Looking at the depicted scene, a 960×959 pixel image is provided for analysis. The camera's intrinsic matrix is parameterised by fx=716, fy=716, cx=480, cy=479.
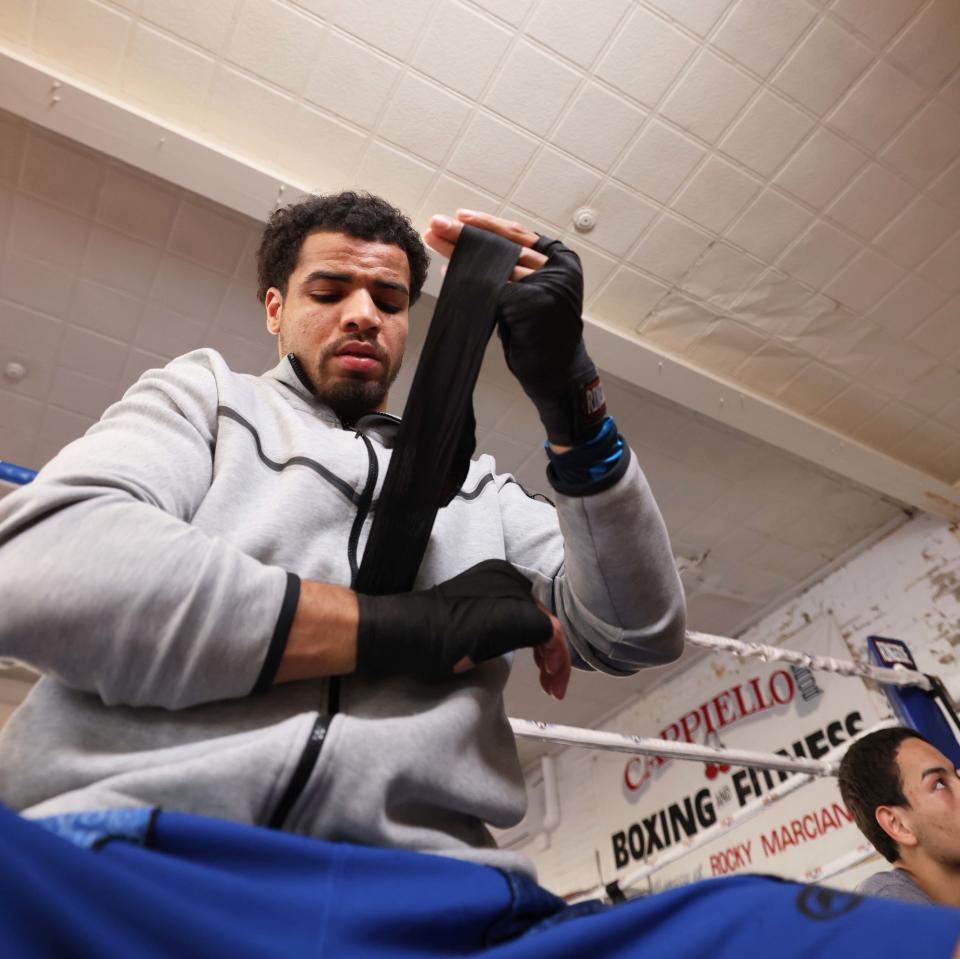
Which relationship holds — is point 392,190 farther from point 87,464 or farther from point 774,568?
point 774,568

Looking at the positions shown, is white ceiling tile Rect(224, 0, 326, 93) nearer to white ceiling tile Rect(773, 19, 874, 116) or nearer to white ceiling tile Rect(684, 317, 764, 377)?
white ceiling tile Rect(773, 19, 874, 116)

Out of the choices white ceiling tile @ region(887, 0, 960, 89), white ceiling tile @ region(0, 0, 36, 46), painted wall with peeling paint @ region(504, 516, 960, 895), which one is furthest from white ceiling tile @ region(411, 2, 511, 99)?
painted wall with peeling paint @ region(504, 516, 960, 895)

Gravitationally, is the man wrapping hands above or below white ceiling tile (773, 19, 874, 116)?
below

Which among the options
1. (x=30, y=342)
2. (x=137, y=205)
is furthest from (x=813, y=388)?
(x=30, y=342)

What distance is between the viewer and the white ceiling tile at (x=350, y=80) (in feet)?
8.36

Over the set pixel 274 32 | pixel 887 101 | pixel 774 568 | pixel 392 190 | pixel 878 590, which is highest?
pixel 887 101

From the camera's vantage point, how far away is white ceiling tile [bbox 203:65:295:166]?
2.60m

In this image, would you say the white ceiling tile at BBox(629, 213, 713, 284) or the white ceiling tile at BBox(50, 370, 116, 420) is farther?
the white ceiling tile at BBox(50, 370, 116, 420)

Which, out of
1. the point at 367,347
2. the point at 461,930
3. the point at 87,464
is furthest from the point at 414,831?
the point at 367,347

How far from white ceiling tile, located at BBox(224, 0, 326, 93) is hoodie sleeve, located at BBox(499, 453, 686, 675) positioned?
2.36m

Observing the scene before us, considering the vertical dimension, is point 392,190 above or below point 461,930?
below

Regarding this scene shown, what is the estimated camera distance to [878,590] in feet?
14.1

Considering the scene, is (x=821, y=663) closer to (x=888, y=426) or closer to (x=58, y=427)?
(x=888, y=426)

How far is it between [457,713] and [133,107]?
2753mm
